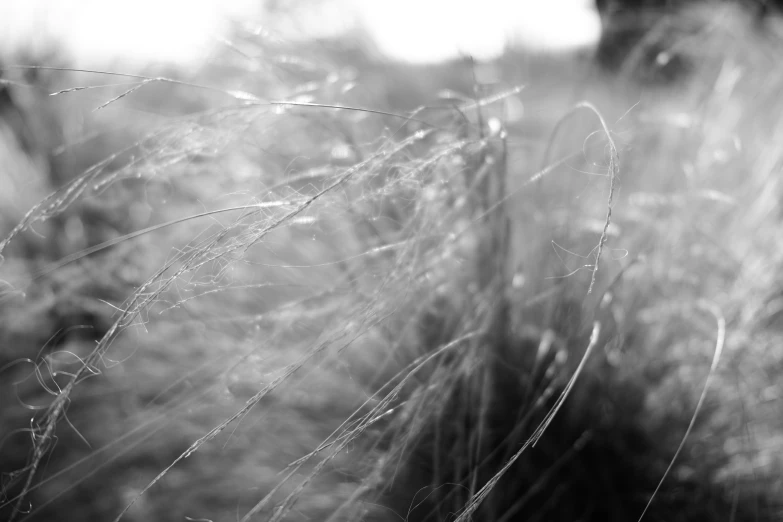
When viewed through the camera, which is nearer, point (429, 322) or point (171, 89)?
point (429, 322)

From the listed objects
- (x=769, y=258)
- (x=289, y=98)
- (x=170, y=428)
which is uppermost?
(x=289, y=98)

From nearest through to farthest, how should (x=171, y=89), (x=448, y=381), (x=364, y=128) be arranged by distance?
(x=448, y=381), (x=364, y=128), (x=171, y=89)

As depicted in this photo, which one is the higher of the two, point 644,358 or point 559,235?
point 559,235

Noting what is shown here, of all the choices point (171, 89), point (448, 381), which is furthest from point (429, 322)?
point (171, 89)

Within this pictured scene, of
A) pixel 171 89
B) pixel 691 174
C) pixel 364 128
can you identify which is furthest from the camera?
pixel 171 89

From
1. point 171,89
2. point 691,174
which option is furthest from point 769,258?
point 171,89

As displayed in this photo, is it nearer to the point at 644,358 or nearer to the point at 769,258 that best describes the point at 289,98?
the point at 644,358

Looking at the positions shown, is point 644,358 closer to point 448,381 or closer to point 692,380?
point 692,380
